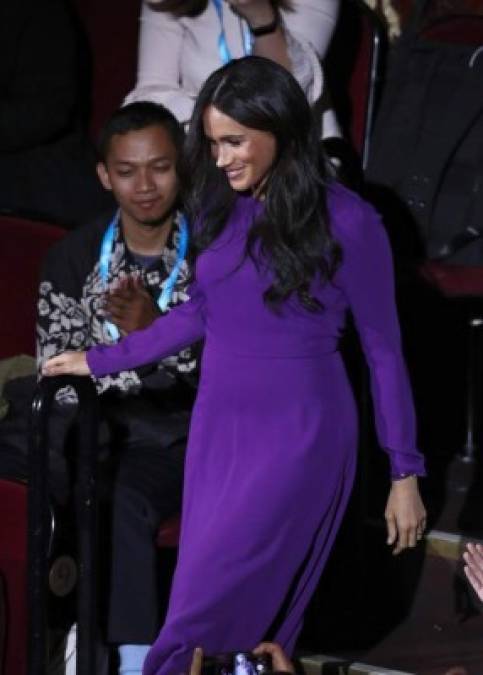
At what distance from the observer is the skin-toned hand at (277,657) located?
2.76 m

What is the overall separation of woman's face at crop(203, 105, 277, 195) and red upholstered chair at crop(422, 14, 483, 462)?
98 centimetres

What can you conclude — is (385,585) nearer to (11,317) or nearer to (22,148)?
(11,317)

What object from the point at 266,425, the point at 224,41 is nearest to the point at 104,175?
the point at 224,41

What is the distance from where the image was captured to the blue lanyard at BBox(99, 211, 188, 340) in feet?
12.3

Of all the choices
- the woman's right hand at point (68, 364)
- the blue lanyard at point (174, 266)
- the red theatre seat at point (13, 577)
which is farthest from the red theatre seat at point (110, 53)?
the woman's right hand at point (68, 364)

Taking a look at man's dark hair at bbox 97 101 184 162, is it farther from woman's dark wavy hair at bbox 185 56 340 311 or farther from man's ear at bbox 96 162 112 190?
woman's dark wavy hair at bbox 185 56 340 311

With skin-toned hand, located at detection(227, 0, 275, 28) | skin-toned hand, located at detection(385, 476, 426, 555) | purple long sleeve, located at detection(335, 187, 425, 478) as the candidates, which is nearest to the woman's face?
purple long sleeve, located at detection(335, 187, 425, 478)

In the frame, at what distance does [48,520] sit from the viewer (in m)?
3.30

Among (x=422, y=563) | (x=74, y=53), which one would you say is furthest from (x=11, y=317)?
(x=422, y=563)

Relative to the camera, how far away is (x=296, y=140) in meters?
3.03

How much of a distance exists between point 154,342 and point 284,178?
0.39 meters

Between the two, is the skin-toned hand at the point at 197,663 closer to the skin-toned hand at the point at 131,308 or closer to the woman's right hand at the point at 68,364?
the woman's right hand at the point at 68,364

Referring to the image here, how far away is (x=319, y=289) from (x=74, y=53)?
1.69 m

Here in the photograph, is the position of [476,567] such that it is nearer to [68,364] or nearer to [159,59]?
[68,364]
